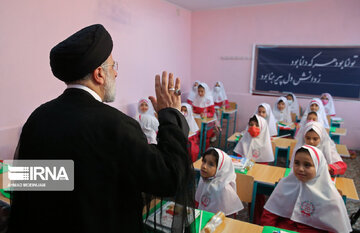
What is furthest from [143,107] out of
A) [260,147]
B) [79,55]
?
[79,55]

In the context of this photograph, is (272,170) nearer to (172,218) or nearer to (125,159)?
(172,218)

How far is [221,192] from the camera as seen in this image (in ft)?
7.15

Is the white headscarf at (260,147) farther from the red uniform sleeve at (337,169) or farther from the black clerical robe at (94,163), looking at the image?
the black clerical robe at (94,163)

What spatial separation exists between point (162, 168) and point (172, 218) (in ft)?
0.93

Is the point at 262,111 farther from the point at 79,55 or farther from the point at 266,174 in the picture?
the point at 79,55

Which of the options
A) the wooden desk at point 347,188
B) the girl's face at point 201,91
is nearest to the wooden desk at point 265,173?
the wooden desk at point 347,188

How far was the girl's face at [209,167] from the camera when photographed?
224cm

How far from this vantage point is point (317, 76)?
19.4ft

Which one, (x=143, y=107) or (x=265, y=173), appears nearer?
(x=265, y=173)

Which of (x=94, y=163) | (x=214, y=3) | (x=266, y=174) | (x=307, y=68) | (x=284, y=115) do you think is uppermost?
(x=214, y=3)

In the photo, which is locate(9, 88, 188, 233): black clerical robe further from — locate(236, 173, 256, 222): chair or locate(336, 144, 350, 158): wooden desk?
locate(336, 144, 350, 158): wooden desk

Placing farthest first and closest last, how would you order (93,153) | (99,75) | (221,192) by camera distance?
(221,192) < (99,75) < (93,153)

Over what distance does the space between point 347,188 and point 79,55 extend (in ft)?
8.04

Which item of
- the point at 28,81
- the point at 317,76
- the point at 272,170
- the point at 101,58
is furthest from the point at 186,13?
the point at 101,58
